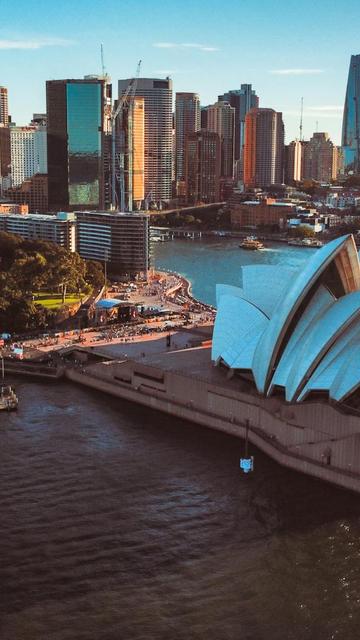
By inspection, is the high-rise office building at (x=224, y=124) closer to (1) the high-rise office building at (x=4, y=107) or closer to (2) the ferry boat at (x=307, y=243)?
(1) the high-rise office building at (x=4, y=107)

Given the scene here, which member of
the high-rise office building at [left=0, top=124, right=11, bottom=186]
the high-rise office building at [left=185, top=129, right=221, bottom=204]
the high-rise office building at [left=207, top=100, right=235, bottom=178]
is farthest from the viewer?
the high-rise office building at [left=207, top=100, right=235, bottom=178]

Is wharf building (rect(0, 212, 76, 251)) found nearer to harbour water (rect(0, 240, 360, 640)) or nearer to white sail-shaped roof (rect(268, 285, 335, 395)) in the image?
harbour water (rect(0, 240, 360, 640))

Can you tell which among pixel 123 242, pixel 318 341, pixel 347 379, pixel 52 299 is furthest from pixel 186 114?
pixel 347 379

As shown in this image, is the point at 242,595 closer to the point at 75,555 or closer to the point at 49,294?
the point at 75,555

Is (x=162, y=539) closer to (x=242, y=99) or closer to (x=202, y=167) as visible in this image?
Answer: (x=202, y=167)

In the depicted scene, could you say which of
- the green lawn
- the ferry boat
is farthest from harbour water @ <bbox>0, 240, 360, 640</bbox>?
the ferry boat

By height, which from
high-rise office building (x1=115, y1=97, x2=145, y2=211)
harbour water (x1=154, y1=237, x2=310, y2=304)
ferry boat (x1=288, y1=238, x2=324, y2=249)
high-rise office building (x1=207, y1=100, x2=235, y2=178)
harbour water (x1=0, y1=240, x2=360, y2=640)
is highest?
high-rise office building (x1=207, y1=100, x2=235, y2=178)

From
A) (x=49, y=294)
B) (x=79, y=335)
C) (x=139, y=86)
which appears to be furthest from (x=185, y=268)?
(x=139, y=86)
